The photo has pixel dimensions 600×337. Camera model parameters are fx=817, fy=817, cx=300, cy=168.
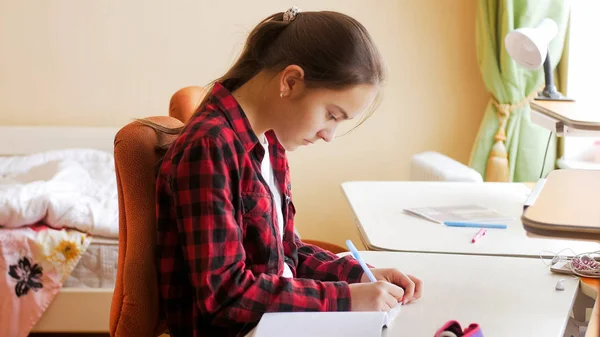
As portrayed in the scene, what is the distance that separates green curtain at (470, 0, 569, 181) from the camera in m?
3.12

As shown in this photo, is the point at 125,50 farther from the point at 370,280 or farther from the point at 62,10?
the point at 370,280

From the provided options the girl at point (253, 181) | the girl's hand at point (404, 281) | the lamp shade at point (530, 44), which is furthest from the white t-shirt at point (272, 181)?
the lamp shade at point (530, 44)

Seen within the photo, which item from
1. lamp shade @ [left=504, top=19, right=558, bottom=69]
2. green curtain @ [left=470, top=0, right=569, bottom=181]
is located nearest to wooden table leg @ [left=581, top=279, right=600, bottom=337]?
lamp shade @ [left=504, top=19, right=558, bottom=69]

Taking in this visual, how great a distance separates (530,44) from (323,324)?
1.28 meters

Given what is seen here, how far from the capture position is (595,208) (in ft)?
3.63

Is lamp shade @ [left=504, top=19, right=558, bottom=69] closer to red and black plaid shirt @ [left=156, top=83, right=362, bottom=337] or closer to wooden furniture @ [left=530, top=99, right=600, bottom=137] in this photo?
wooden furniture @ [left=530, top=99, right=600, bottom=137]

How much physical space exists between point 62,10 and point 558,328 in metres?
2.81

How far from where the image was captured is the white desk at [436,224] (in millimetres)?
1593

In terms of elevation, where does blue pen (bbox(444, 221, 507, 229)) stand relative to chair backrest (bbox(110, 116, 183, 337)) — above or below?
below

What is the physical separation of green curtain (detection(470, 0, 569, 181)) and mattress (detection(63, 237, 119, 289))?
1.46m

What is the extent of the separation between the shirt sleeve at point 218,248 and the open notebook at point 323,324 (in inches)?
1.4

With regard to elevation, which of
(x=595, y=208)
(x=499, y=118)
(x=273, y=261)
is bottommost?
(x=499, y=118)

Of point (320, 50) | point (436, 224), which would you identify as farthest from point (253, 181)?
point (436, 224)

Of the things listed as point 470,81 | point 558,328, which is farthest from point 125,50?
point 558,328
